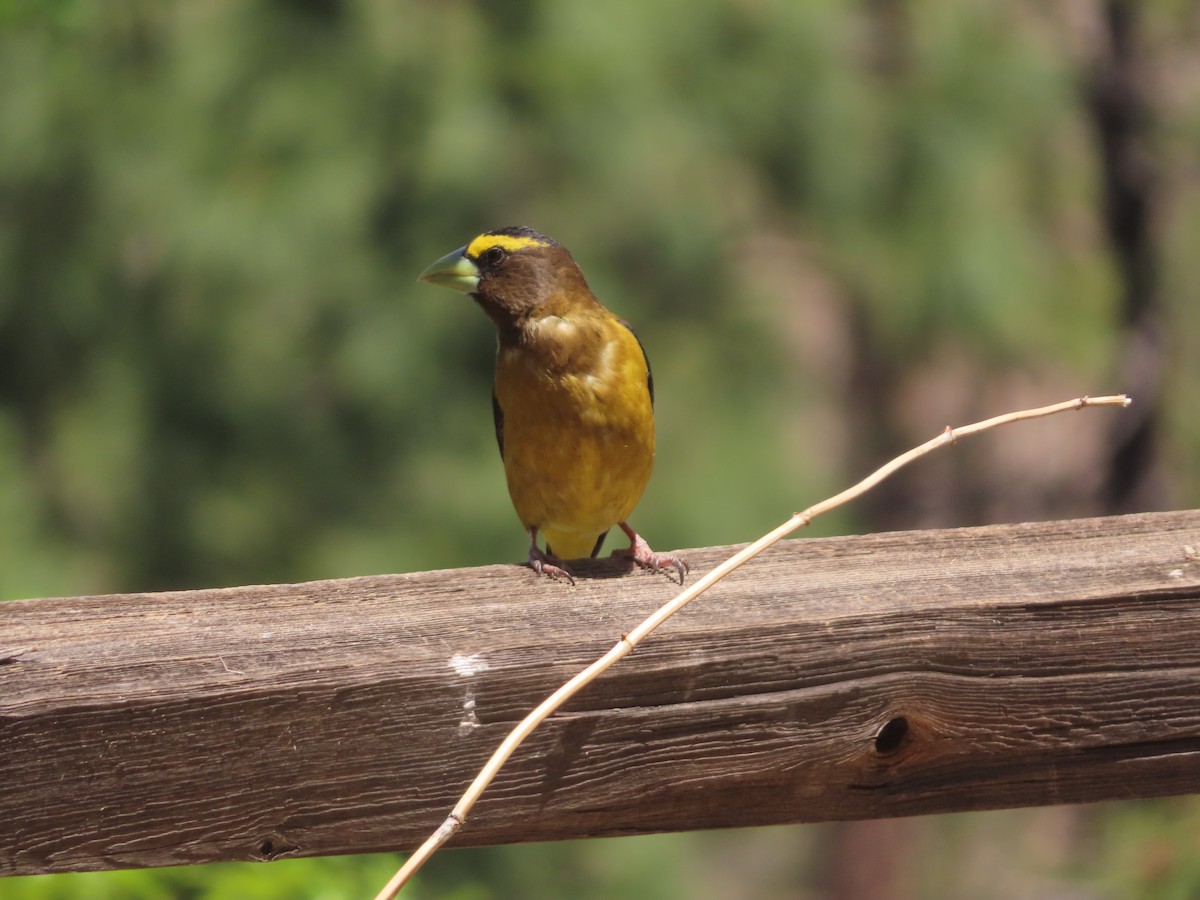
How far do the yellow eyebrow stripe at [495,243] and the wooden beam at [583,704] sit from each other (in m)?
1.90

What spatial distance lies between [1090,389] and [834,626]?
21.5 ft

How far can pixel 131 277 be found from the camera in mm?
5418

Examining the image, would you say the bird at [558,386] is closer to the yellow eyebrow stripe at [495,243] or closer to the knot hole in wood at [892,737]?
the yellow eyebrow stripe at [495,243]

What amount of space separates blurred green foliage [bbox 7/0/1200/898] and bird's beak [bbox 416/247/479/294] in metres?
1.79

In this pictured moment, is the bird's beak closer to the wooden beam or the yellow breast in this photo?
the yellow breast

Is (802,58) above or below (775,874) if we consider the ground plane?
above

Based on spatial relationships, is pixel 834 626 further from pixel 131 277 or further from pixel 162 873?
pixel 131 277

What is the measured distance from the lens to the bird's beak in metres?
3.79

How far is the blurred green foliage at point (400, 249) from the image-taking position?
534cm

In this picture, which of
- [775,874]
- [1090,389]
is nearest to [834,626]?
[1090,389]

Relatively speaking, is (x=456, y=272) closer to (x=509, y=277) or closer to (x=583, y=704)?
(x=509, y=277)

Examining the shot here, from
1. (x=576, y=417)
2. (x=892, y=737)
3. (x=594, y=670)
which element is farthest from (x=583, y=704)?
(x=576, y=417)

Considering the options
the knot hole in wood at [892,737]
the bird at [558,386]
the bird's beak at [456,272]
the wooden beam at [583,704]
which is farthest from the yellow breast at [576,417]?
the knot hole in wood at [892,737]

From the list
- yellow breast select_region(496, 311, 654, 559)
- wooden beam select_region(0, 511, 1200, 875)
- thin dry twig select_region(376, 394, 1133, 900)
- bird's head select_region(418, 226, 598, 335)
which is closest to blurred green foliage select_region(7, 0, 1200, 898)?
bird's head select_region(418, 226, 598, 335)
